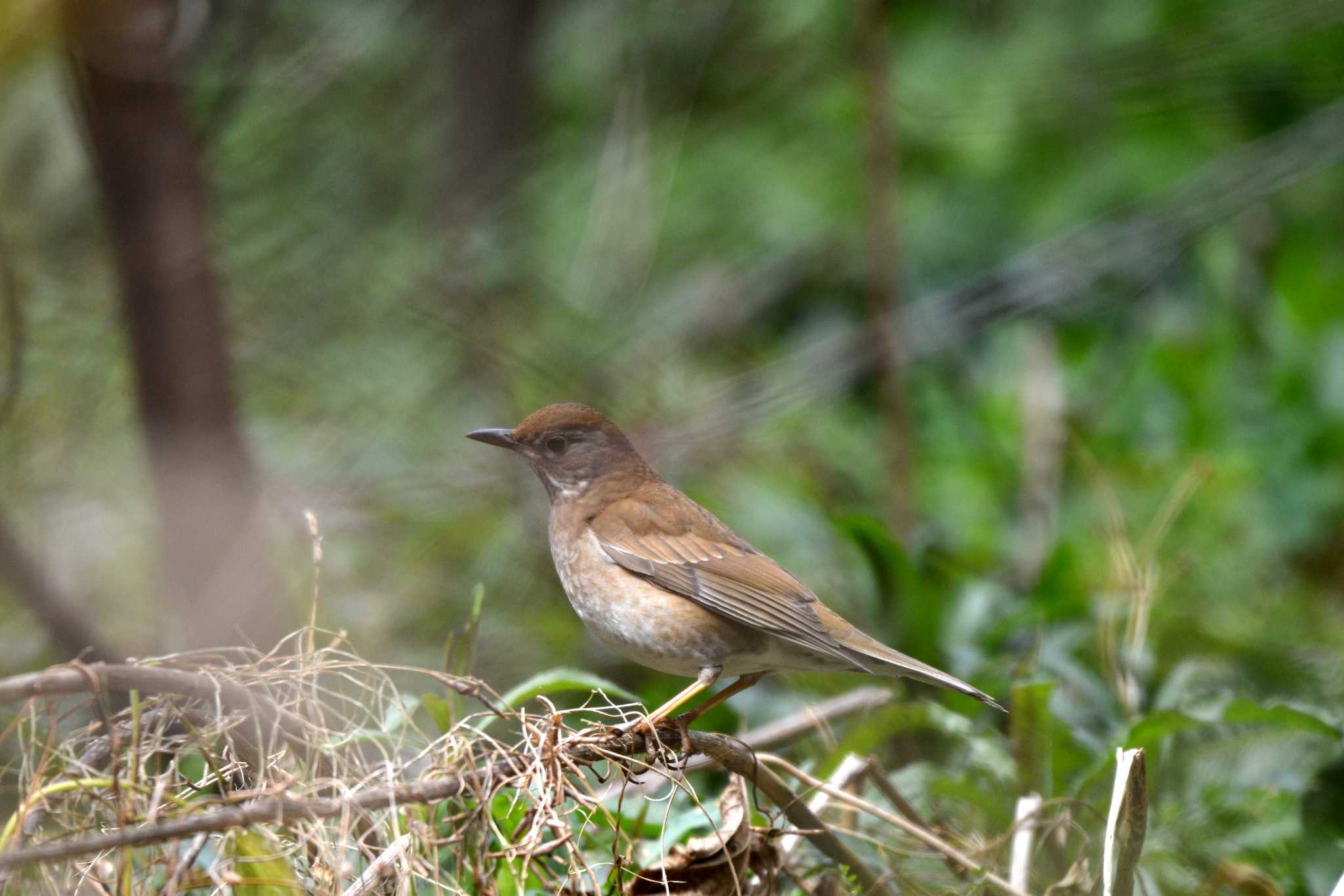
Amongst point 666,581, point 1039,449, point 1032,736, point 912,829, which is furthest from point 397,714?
point 1039,449

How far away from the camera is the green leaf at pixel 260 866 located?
6.31 ft

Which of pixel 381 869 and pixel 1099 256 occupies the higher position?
pixel 381 869

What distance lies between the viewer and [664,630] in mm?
3121

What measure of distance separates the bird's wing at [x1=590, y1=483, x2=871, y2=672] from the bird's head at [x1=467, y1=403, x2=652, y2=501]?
0.46 ft

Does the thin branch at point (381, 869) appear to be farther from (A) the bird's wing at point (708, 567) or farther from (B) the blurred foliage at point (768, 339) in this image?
(B) the blurred foliage at point (768, 339)

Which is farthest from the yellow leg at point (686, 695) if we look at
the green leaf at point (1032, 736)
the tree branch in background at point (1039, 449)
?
the tree branch in background at point (1039, 449)

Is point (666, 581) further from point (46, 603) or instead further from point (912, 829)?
point (46, 603)

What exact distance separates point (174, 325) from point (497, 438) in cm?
215

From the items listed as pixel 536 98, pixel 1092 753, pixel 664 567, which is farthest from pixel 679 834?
pixel 536 98

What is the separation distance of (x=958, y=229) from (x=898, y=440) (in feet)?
8.17

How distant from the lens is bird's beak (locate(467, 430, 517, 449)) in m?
3.46

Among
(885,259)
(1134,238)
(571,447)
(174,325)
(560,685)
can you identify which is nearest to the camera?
(560,685)

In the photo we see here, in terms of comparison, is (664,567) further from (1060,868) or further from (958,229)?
(958,229)

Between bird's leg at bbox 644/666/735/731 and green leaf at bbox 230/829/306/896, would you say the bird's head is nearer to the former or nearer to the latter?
bird's leg at bbox 644/666/735/731
